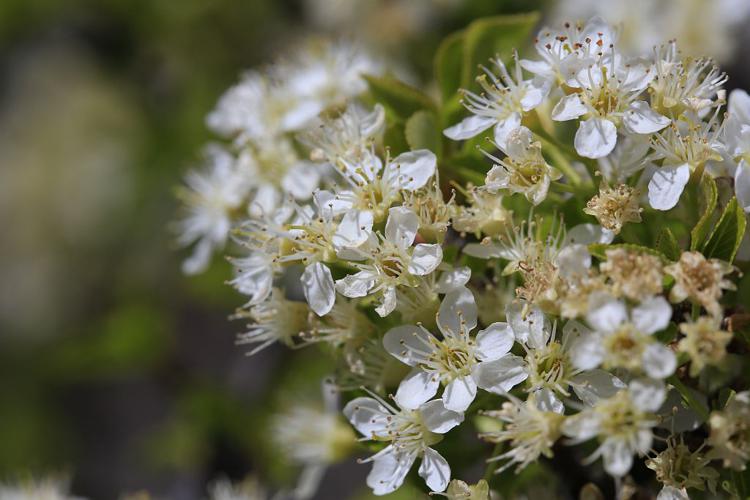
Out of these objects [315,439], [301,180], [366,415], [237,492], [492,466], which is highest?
[301,180]

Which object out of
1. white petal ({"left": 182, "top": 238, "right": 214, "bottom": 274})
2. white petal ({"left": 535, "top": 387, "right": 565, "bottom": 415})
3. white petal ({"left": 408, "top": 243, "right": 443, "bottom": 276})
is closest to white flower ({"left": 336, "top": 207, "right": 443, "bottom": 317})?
white petal ({"left": 408, "top": 243, "right": 443, "bottom": 276})

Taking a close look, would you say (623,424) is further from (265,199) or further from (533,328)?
(265,199)

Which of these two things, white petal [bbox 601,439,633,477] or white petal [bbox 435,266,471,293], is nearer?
white petal [bbox 601,439,633,477]

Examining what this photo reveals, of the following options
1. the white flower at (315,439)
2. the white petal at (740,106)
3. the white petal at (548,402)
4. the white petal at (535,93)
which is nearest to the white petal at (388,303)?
the white petal at (548,402)

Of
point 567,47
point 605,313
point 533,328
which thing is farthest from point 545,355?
point 567,47

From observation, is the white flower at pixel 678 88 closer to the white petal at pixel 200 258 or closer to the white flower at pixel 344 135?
the white flower at pixel 344 135

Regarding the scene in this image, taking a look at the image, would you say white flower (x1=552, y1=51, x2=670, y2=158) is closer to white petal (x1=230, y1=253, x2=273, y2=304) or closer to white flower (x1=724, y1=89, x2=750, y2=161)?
white flower (x1=724, y1=89, x2=750, y2=161)
